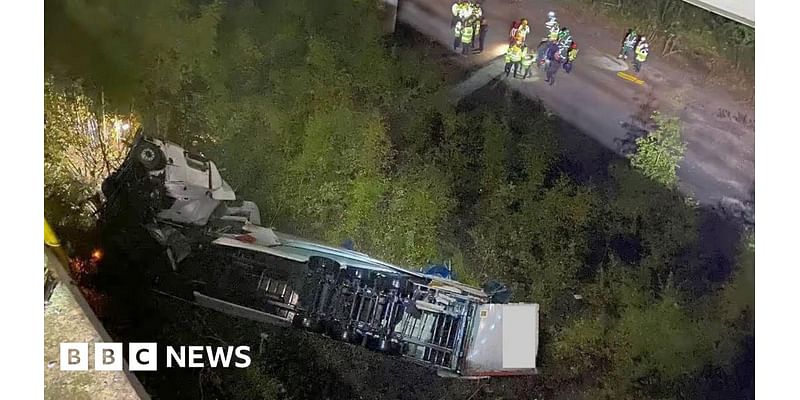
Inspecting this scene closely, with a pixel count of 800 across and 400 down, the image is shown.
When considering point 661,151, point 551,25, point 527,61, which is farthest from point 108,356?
point 661,151

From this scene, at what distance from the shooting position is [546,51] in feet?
6.23

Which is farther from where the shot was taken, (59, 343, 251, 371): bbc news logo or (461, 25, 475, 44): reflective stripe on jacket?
(461, 25, 475, 44): reflective stripe on jacket

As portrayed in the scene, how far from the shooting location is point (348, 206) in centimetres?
178

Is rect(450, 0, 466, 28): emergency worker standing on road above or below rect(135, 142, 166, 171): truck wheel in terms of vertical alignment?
above

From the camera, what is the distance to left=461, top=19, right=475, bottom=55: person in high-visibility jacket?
1.86m

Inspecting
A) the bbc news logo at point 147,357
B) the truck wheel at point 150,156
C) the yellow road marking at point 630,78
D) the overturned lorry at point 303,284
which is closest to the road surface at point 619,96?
the yellow road marking at point 630,78

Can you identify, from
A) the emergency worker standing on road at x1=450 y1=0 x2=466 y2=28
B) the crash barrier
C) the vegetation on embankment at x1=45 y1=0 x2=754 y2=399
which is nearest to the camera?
the crash barrier

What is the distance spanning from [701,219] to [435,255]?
71cm

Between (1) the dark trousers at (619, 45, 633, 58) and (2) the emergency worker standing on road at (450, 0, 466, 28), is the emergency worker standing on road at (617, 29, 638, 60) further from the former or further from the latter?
(2) the emergency worker standing on road at (450, 0, 466, 28)

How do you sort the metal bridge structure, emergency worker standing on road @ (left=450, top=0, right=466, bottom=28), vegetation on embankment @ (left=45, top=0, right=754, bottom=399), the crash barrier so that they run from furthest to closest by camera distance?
the metal bridge structure < emergency worker standing on road @ (left=450, top=0, right=466, bottom=28) < vegetation on embankment @ (left=45, top=0, right=754, bottom=399) < the crash barrier

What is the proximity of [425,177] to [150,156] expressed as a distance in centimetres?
64

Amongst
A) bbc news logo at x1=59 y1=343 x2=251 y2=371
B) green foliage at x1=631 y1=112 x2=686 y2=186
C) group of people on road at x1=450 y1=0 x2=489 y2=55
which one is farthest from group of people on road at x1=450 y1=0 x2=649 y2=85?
bbc news logo at x1=59 y1=343 x2=251 y2=371
